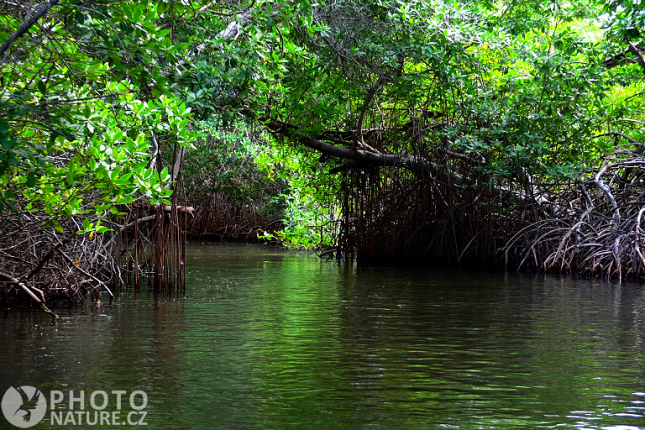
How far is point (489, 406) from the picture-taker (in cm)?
401

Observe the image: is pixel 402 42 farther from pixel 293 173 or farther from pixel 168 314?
pixel 293 173

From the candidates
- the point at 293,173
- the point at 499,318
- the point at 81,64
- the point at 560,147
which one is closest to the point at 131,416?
the point at 81,64

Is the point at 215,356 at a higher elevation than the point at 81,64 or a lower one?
lower

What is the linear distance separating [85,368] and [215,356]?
823mm

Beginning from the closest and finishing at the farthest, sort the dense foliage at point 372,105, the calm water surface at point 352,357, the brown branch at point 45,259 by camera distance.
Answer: the calm water surface at point 352,357, the dense foliage at point 372,105, the brown branch at point 45,259

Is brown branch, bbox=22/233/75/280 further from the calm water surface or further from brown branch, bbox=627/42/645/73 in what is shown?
brown branch, bbox=627/42/645/73

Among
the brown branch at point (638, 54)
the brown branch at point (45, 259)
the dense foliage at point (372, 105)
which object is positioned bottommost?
the brown branch at point (45, 259)

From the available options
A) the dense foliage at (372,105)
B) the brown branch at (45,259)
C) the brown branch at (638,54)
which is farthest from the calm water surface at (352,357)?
the brown branch at (638,54)

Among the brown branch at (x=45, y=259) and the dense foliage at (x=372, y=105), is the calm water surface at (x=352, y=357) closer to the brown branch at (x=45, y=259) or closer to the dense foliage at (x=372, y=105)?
the brown branch at (x=45, y=259)

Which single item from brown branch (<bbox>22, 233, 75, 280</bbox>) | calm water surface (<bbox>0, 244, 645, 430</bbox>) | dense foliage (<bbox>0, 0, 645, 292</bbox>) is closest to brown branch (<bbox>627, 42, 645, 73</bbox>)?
dense foliage (<bbox>0, 0, 645, 292</bbox>)

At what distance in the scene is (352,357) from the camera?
5238mm

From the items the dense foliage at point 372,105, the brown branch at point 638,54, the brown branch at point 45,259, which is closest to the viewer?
the dense foliage at point 372,105

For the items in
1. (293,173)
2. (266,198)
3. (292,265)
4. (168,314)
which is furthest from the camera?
(266,198)

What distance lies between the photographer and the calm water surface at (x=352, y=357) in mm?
3893
